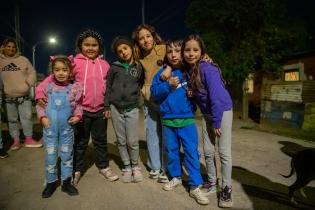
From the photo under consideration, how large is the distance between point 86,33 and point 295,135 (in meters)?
6.89

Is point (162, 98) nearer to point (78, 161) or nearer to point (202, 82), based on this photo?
point (202, 82)

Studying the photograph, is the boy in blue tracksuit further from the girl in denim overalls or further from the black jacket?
the girl in denim overalls

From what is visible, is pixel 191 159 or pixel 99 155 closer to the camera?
pixel 191 159

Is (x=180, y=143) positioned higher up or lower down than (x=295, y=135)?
higher up

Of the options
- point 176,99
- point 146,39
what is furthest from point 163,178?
point 146,39

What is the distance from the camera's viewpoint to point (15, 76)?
19.1ft

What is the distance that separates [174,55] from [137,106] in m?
0.95

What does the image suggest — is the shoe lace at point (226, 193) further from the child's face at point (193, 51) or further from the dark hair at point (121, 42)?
the dark hair at point (121, 42)

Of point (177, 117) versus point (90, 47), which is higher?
point (90, 47)

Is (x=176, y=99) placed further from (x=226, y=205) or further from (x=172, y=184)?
(x=226, y=205)

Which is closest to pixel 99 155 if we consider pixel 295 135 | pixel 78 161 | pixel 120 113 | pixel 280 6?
pixel 78 161

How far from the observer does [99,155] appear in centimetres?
455

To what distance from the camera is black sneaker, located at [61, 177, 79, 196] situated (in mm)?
3900

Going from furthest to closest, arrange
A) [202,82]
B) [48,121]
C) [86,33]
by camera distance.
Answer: [86,33] → [48,121] → [202,82]
